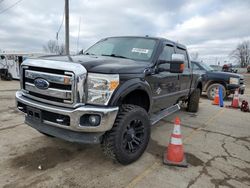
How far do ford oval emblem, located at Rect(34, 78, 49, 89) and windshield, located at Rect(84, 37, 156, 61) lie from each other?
62.2 inches

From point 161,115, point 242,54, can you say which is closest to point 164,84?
point 161,115

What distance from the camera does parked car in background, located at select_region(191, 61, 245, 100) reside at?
10309mm

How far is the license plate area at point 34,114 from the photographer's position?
3.12 metres

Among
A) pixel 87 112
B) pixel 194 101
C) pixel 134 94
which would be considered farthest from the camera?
pixel 194 101

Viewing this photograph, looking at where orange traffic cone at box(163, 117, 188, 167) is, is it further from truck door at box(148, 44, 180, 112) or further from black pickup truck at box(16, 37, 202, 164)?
truck door at box(148, 44, 180, 112)

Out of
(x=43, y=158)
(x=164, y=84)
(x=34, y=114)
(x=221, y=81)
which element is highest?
(x=164, y=84)

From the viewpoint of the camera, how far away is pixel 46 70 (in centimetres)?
305

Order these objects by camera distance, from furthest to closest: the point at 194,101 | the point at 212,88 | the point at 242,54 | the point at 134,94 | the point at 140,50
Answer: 1. the point at 242,54
2. the point at 212,88
3. the point at 194,101
4. the point at 140,50
5. the point at 134,94

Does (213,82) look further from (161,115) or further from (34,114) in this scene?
(34,114)

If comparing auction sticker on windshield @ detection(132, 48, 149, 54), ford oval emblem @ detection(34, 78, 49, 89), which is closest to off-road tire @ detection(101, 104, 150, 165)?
ford oval emblem @ detection(34, 78, 49, 89)

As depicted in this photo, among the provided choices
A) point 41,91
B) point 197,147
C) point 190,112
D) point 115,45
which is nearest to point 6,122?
point 41,91

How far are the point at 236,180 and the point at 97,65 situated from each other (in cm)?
248

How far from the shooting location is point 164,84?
14.4 ft

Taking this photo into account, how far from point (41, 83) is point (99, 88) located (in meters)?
0.85
